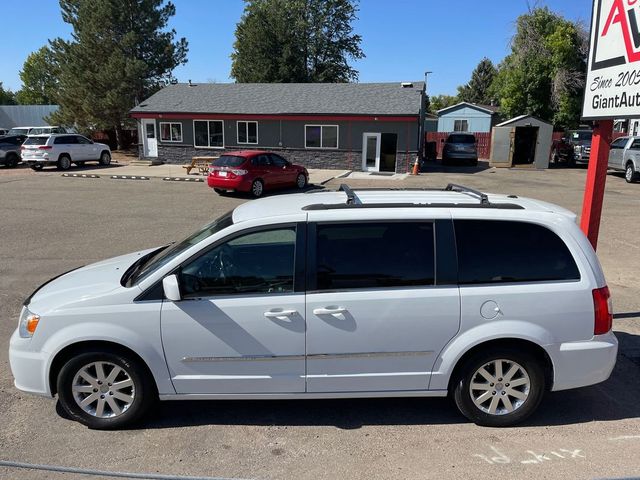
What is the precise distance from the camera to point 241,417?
3.94 meters

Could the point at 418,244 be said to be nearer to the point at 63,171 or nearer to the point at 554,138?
the point at 63,171

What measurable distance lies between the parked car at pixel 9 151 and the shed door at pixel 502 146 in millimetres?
26327

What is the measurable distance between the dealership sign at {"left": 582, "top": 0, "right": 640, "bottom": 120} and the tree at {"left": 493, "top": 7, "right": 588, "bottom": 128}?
31764mm

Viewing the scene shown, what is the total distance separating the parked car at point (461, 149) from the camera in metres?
30.1

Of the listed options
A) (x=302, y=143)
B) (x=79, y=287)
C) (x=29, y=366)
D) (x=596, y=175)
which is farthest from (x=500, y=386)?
(x=302, y=143)

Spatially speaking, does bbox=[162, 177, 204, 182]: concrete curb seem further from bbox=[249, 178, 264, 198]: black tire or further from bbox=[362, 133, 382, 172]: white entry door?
bbox=[362, 133, 382, 172]: white entry door

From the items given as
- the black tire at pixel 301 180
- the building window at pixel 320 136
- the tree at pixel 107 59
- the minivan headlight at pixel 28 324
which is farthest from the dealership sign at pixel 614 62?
the tree at pixel 107 59

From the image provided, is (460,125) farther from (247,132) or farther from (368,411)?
(368,411)

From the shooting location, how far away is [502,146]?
2941 cm

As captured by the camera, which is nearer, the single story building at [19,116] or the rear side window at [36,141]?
the rear side window at [36,141]

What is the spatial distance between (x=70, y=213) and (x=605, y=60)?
479 inches

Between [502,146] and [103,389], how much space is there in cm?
2920

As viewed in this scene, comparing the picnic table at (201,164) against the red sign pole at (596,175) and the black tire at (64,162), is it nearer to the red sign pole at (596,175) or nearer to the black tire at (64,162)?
the black tire at (64,162)

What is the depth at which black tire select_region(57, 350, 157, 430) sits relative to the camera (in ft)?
11.9
